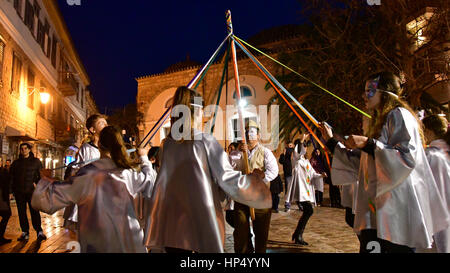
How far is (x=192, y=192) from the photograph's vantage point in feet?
8.49

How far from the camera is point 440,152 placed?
11.7ft

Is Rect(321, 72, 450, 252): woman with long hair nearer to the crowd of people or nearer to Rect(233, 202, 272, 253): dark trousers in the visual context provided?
the crowd of people

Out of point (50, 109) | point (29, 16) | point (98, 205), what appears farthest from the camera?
point (50, 109)

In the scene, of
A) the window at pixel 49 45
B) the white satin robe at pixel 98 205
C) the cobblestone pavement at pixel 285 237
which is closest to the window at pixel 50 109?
the window at pixel 49 45

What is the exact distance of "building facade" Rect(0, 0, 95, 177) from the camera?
12.3 metres

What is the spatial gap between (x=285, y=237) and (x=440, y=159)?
3.44 meters

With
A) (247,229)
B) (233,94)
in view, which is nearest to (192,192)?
(247,229)

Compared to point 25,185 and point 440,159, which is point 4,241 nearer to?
point 25,185

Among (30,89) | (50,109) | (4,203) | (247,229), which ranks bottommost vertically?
(247,229)

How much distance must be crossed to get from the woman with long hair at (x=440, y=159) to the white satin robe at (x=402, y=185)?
81cm

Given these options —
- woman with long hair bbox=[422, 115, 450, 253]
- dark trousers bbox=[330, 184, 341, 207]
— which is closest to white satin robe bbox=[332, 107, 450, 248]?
woman with long hair bbox=[422, 115, 450, 253]

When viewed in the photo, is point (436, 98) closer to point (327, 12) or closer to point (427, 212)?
point (327, 12)

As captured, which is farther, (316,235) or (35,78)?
(35,78)

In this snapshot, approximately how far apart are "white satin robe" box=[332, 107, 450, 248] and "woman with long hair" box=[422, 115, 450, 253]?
807 millimetres
